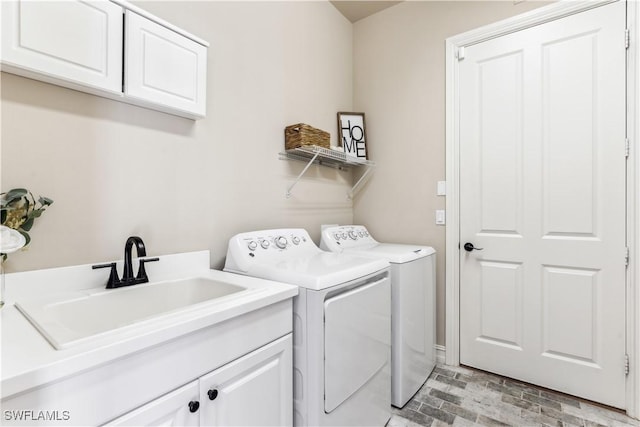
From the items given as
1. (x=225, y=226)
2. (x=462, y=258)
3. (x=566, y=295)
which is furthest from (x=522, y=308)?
(x=225, y=226)

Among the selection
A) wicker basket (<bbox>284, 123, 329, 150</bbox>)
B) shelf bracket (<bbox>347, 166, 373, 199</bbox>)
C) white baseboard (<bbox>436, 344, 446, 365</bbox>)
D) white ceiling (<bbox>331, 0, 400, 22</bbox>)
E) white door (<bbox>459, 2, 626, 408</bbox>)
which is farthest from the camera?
shelf bracket (<bbox>347, 166, 373, 199</bbox>)

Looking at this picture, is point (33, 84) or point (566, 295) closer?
point (33, 84)

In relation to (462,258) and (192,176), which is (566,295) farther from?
(192,176)

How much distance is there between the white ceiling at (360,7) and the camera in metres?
2.61

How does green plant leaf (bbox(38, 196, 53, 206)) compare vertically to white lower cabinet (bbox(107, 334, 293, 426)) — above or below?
above

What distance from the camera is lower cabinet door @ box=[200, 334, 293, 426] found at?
0.94 m

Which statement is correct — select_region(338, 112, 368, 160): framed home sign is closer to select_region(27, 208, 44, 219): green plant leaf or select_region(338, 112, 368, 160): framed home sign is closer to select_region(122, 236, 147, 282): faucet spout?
select_region(122, 236, 147, 282): faucet spout

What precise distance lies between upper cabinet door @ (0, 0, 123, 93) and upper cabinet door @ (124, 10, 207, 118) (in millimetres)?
45

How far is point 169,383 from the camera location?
830 millimetres

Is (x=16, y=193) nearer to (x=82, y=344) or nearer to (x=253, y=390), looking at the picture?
(x=82, y=344)

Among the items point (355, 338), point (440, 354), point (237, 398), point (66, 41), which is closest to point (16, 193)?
point (66, 41)

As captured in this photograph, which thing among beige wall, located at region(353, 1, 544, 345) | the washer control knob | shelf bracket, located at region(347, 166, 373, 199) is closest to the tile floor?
beige wall, located at region(353, 1, 544, 345)

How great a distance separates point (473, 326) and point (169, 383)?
217cm

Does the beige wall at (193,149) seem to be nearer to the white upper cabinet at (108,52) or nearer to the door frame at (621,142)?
the white upper cabinet at (108,52)
